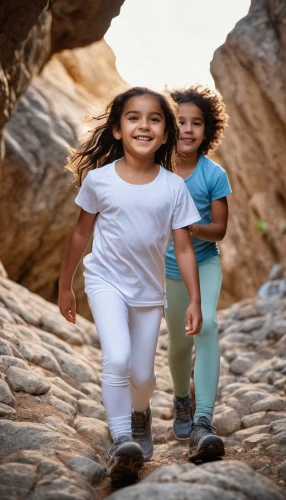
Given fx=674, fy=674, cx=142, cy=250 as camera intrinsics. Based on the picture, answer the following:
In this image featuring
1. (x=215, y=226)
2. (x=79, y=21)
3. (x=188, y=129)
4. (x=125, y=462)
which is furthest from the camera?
(x=79, y=21)

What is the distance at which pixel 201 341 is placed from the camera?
387cm

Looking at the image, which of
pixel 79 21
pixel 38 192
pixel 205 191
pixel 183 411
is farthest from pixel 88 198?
pixel 38 192

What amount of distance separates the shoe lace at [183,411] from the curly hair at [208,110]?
1.69 metres

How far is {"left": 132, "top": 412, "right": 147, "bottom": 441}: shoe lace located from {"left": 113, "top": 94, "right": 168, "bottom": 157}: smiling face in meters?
1.47

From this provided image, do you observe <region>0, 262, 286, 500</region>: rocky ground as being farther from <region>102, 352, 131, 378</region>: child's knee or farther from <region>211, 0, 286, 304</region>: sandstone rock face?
<region>211, 0, 286, 304</region>: sandstone rock face

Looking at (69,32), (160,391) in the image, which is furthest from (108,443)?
(69,32)

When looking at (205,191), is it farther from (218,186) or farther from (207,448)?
(207,448)

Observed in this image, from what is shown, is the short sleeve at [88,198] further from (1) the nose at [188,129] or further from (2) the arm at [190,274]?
(1) the nose at [188,129]

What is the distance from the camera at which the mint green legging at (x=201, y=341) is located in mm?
3799

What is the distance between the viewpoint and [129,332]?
11.3 ft

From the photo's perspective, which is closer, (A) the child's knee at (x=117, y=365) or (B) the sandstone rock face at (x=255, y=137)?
(A) the child's knee at (x=117, y=365)

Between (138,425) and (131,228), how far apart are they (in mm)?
1176

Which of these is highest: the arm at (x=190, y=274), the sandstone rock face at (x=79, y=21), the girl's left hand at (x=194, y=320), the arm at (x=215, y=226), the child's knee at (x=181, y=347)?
the sandstone rock face at (x=79, y=21)

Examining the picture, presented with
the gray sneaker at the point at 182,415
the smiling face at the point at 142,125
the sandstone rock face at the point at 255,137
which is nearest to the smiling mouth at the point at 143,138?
the smiling face at the point at 142,125
